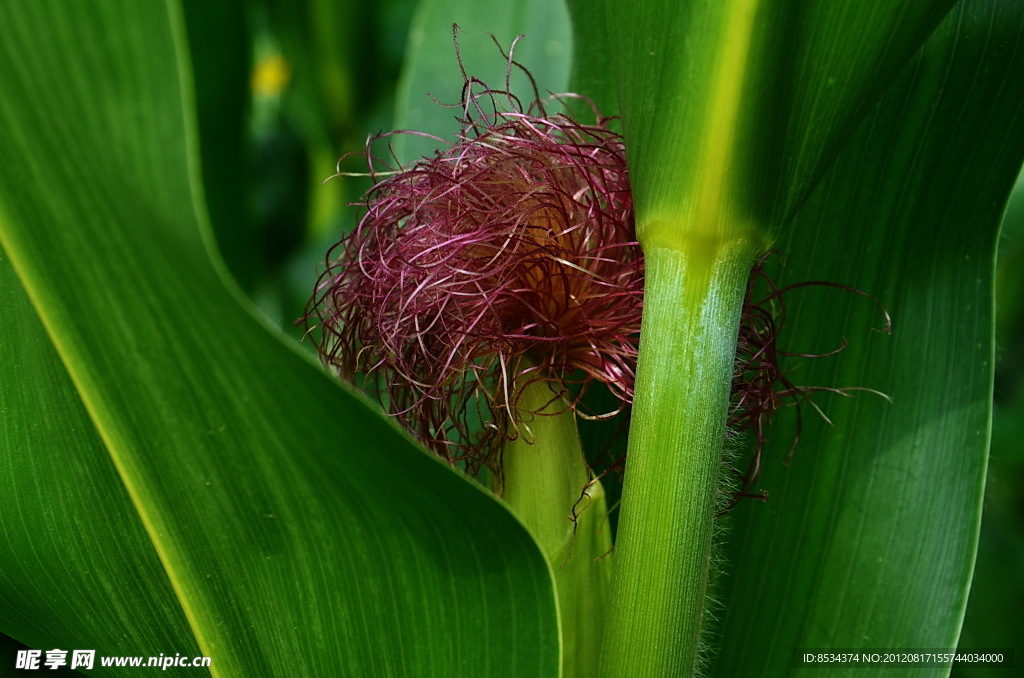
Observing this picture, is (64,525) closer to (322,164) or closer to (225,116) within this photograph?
(225,116)

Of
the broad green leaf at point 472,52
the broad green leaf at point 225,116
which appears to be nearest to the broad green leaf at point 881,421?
the broad green leaf at point 472,52

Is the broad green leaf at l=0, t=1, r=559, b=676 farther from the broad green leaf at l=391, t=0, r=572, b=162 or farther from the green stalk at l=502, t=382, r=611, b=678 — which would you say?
the broad green leaf at l=391, t=0, r=572, b=162

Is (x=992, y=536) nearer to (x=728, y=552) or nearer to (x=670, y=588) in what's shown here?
(x=728, y=552)

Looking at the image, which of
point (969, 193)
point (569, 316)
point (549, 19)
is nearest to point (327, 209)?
point (549, 19)

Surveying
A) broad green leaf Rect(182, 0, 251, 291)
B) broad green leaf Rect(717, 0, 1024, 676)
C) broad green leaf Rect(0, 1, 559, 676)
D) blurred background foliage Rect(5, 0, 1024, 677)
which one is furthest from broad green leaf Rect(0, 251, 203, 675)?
broad green leaf Rect(182, 0, 251, 291)

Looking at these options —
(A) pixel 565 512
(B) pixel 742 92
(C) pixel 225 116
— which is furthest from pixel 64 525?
(C) pixel 225 116

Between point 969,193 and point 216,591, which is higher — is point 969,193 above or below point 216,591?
above

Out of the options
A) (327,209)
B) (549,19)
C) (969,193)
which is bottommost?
(327,209)
